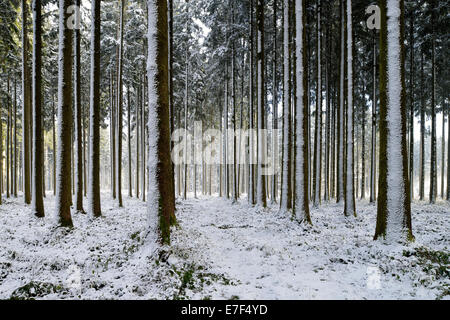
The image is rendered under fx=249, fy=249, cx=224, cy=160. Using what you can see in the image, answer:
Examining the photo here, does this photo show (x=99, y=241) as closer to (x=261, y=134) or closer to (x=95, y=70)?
(x=95, y=70)

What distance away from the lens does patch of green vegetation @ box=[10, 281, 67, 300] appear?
4.10m

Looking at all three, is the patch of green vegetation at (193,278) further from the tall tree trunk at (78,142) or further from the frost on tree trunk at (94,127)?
the tall tree trunk at (78,142)

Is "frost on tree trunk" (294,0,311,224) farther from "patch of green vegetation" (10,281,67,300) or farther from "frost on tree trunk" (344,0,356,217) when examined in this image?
"patch of green vegetation" (10,281,67,300)

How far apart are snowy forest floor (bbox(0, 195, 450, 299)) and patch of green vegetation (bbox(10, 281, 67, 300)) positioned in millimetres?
15

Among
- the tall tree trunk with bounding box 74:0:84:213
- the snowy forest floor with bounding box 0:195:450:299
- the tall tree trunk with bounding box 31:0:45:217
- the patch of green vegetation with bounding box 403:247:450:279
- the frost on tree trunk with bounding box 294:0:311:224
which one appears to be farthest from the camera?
the tall tree trunk with bounding box 74:0:84:213

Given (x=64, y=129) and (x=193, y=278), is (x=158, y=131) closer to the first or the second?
(x=193, y=278)

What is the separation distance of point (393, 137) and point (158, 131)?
17.6ft

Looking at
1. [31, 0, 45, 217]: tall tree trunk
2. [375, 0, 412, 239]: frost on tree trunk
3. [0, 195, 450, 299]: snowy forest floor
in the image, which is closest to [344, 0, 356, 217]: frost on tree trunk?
[0, 195, 450, 299]: snowy forest floor

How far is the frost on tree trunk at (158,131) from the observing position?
18.3 feet

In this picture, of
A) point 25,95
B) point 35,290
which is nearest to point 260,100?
point 35,290

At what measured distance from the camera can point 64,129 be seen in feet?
26.4

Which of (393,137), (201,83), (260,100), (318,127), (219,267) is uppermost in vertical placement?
(201,83)
